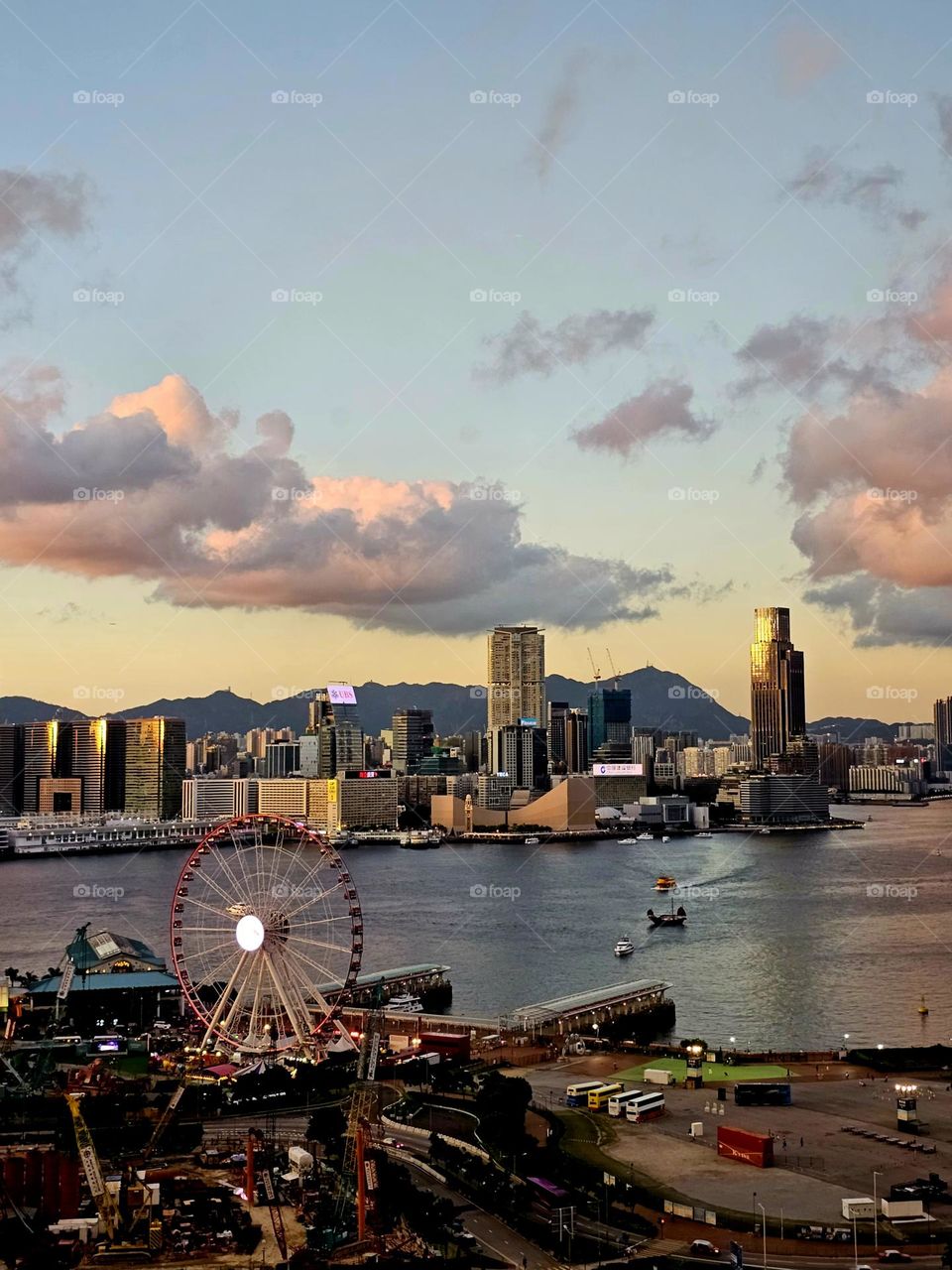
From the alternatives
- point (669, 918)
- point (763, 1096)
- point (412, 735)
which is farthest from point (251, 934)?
point (412, 735)

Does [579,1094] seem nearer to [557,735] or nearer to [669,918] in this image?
[669,918]

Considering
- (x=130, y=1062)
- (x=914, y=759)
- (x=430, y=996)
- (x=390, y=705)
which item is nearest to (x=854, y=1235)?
(x=130, y=1062)

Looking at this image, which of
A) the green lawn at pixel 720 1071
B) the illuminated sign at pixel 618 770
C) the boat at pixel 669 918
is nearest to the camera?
the green lawn at pixel 720 1071

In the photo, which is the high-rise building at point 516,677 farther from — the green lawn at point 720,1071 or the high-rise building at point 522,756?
the green lawn at point 720,1071

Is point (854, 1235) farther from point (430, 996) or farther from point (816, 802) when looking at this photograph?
point (816, 802)

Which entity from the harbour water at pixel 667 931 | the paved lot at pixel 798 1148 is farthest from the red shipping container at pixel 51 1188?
the harbour water at pixel 667 931
